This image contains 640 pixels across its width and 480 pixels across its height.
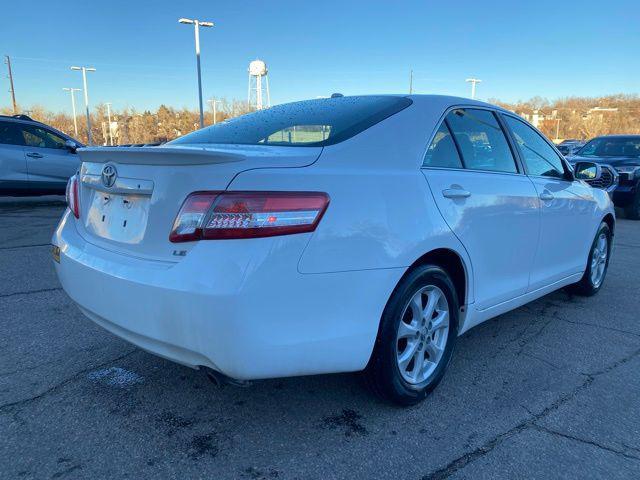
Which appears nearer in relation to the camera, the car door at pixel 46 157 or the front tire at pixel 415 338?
the front tire at pixel 415 338

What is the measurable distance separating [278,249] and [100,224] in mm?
1083

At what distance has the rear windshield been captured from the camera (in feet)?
8.37

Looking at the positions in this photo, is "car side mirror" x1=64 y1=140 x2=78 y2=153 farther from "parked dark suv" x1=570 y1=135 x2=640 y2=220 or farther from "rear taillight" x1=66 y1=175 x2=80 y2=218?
"parked dark suv" x1=570 y1=135 x2=640 y2=220

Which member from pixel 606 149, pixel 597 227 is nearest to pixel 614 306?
pixel 597 227

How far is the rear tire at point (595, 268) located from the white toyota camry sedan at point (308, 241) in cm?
171

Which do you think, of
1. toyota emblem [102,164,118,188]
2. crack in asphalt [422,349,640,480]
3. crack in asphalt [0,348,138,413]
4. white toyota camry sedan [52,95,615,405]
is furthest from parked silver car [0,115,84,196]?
crack in asphalt [422,349,640,480]

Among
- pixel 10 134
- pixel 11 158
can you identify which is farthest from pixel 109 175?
pixel 10 134

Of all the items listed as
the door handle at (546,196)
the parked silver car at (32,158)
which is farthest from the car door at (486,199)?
the parked silver car at (32,158)

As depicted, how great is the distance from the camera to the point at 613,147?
11.9 metres

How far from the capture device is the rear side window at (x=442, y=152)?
2.71m

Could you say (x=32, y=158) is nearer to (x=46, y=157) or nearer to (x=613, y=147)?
(x=46, y=157)

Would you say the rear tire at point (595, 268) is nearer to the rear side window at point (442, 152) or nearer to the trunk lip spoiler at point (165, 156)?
the rear side window at point (442, 152)

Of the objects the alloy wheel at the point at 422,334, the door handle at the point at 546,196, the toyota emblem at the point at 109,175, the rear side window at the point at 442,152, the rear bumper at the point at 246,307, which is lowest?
the alloy wheel at the point at 422,334

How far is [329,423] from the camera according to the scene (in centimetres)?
250
